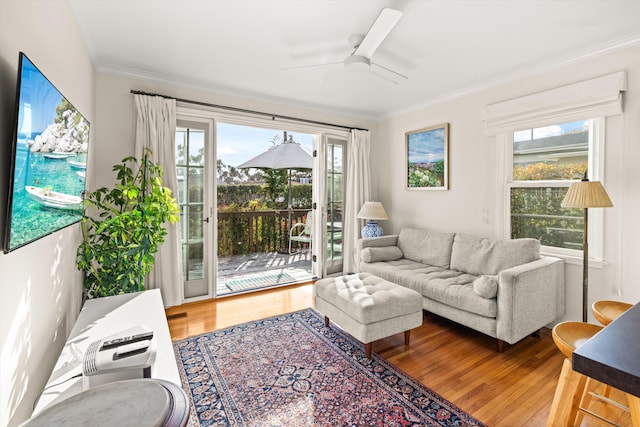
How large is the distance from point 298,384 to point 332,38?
257 centimetres

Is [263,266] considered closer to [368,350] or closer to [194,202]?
[194,202]

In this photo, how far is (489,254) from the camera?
10.2 ft

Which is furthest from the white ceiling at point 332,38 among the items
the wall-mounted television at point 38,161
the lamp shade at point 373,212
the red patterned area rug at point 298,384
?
the red patterned area rug at point 298,384

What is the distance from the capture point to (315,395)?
195 centimetres

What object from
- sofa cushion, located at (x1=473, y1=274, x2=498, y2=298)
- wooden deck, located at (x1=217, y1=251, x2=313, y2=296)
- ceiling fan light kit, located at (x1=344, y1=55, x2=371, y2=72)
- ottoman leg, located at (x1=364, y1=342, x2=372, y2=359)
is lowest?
ottoman leg, located at (x1=364, y1=342, x2=372, y2=359)

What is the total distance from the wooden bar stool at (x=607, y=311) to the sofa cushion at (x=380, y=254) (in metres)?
2.09

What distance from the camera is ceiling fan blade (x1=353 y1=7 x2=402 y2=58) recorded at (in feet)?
6.30

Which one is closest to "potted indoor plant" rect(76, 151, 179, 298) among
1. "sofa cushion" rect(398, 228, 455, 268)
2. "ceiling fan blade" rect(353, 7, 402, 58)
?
"ceiling fan blade" rect(353, 7, 402, 58)

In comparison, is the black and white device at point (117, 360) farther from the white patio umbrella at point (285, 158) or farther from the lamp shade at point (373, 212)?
the white patio umbrella at point (285, 158)

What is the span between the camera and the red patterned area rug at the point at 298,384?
1.76 metres

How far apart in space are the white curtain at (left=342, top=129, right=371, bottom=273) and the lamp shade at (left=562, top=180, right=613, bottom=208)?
2.66m

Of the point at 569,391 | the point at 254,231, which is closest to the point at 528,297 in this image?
the point at 569,391

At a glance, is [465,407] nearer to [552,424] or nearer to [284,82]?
[552,424]

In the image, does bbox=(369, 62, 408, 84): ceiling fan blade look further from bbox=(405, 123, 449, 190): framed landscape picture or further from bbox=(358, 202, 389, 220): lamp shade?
bbox=(358, 202, 389, 220): lamp shade
